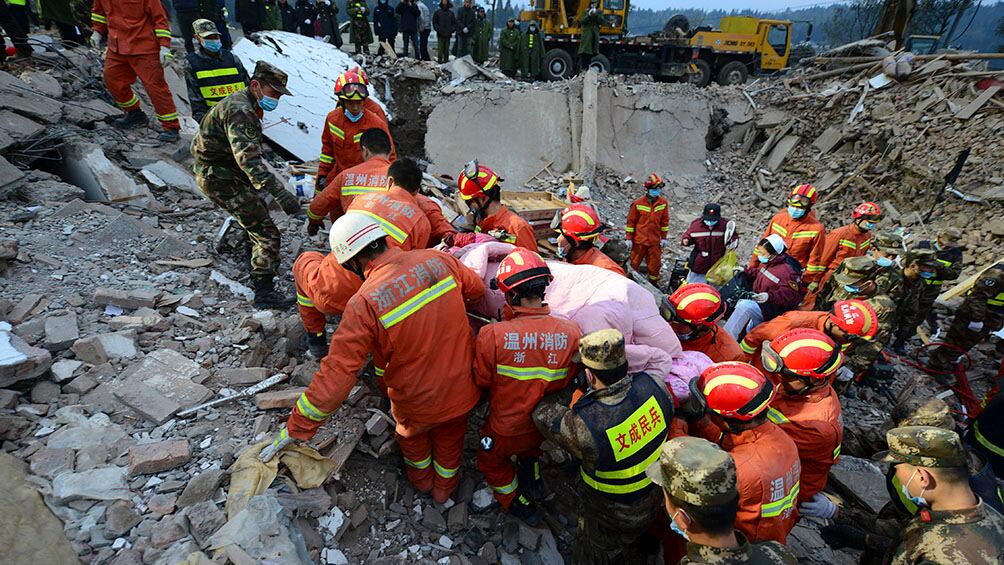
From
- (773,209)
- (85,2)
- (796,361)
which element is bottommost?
(773,209)

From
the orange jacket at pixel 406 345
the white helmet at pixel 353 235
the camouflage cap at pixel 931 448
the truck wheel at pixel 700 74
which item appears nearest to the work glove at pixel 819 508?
the camouflage cap at pixel 931 448

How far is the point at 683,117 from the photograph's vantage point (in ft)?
39.1

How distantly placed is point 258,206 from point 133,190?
1.80 meters

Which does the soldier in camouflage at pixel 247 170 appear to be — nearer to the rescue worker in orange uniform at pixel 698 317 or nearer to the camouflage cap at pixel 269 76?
the camouflage cap at pixel 269 76

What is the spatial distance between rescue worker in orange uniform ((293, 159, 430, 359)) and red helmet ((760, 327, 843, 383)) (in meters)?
2.42

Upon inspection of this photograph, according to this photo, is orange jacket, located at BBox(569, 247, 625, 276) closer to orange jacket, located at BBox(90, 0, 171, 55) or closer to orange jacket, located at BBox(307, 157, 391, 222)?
orange jacket, located at BBox(307, 157, 391, 222)

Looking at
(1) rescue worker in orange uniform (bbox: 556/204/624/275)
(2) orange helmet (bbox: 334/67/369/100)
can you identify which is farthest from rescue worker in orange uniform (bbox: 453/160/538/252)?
(2) orange helmet (bbox: 334/67/369/100)

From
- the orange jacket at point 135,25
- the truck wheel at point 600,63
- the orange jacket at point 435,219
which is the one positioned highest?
the orange jacket at point 135,25

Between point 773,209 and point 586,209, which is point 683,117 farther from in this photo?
point 586,209

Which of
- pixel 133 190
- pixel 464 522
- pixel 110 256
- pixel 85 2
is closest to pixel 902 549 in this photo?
pixel 464 522

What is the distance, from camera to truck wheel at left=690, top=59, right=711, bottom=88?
1549cm

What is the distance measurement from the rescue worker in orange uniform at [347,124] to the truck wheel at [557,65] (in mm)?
10837

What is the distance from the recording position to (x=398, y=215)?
3180 mm

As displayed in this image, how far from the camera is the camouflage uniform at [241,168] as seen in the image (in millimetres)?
3623
